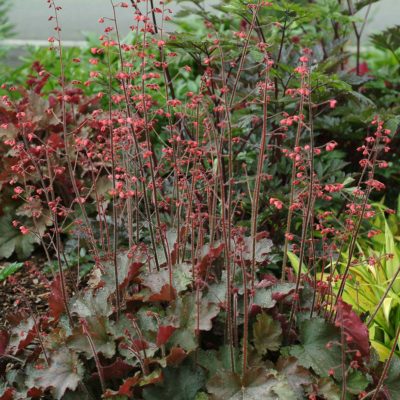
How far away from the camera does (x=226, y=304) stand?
2.45 m

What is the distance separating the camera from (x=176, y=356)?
236cm

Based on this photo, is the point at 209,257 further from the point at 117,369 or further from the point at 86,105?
the point at 86,105

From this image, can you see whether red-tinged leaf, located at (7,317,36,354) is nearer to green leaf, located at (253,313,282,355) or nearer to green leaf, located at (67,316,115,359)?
green leaf, located at (67,316,115,359)

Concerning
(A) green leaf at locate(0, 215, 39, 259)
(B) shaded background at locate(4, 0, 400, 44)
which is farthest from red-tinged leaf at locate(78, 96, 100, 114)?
(B) shaded background at locate(4, 0, 400, 44)

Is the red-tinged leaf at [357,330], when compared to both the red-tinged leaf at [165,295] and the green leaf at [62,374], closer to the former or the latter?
the red-tinged leaf at [165,295]

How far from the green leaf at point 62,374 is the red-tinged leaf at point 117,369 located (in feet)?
0.28

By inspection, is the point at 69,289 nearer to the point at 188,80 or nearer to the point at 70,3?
the point at 188,80

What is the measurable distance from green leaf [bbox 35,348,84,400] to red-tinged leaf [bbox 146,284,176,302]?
33cm

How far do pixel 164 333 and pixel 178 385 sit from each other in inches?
8.3

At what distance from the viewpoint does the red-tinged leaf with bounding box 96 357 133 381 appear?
94.8 inches

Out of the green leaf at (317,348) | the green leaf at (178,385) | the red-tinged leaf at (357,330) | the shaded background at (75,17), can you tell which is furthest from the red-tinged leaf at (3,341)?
the shaded background at (75,17)

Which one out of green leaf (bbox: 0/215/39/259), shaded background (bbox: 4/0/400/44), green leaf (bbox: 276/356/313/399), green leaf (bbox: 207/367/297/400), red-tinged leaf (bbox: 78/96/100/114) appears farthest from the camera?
shaded background (bbox: 4/0/400/44)

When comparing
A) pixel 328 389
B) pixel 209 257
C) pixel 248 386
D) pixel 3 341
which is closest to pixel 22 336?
pixel 3 341

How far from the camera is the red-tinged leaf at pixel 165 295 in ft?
8.27
